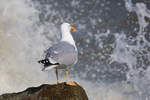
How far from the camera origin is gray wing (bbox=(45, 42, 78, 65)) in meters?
5.16

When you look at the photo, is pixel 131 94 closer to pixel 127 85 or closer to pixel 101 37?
pixel 127 85

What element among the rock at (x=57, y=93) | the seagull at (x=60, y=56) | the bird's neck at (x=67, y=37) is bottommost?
the rock at (x=57, y=93)

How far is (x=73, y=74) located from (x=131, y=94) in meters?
2.41

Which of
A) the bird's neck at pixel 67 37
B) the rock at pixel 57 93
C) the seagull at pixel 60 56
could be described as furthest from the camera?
the bird's neck at pixel 67 37

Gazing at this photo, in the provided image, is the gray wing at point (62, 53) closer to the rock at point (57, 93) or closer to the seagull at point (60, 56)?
the seagull at point (60, 56)

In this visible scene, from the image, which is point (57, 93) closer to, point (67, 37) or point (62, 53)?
point (62, 53)

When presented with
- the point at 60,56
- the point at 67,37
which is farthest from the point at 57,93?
the point at 67,37

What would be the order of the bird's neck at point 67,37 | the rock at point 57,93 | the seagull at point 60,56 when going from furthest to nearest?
the bird's neck at point 67,37 < the rock at point 57,93 < the seagull at point 60,56

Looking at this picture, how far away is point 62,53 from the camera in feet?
17.2

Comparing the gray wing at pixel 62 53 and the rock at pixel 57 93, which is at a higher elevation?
the gray wing at pixel 62 53

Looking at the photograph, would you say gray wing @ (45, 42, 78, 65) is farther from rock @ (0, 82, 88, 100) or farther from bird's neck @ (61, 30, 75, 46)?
rock @ (0, 82, 88, 100)

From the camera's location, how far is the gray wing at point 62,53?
516 cm

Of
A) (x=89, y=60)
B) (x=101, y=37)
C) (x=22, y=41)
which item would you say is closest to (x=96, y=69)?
(x=89, y=60)

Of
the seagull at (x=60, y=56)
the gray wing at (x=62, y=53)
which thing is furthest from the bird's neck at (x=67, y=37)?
the gray wing at (x=62, y=53)
